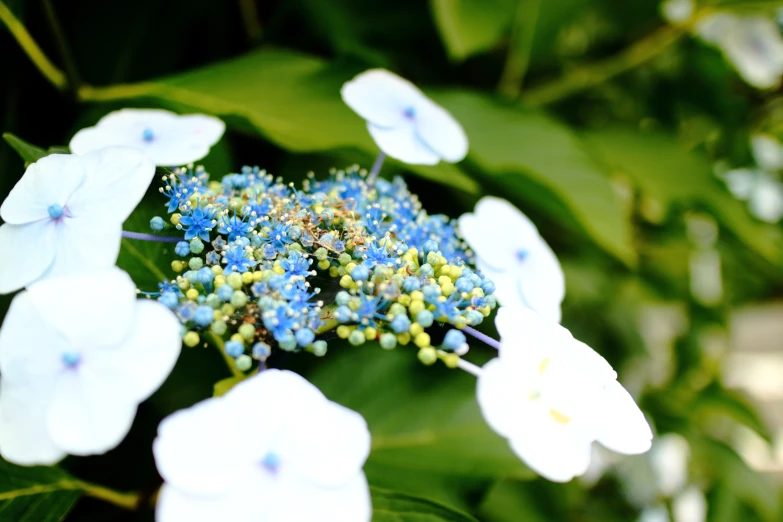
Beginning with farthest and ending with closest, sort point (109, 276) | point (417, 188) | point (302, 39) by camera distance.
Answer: point (302, 39) → point (417, 188) → point (109, 276)

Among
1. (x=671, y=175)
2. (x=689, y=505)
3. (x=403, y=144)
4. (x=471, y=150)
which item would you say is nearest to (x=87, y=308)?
(x=403, y=144)

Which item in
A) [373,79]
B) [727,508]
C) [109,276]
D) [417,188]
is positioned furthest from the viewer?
[727,508]

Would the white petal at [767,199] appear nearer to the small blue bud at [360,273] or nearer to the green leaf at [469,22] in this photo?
the green leaf at [469,22]

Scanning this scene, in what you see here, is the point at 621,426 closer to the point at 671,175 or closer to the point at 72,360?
the point at 72,360

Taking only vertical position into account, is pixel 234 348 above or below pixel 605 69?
above

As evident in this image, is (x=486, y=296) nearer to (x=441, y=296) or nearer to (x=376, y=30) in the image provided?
(x=441, y=296)

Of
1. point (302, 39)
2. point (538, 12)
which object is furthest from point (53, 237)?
point (538, 12)

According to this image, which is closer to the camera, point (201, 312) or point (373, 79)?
point (201, 312)
